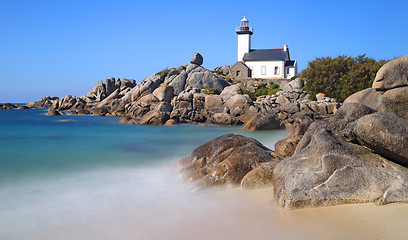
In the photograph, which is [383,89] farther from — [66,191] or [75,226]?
[66,191]

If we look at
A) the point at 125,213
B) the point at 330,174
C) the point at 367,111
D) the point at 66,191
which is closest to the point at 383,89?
the point at 367,111

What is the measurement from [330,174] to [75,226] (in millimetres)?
4530

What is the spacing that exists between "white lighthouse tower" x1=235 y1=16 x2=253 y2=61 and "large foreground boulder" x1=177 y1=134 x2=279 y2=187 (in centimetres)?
4988

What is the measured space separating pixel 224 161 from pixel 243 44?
5212 centimetres

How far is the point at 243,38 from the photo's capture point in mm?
57156

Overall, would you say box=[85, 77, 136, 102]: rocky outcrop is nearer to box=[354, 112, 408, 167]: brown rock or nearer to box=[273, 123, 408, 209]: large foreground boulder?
box=[273, 123, 408, 209]: large foreground boulder

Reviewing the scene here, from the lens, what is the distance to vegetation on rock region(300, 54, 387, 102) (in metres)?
35.1

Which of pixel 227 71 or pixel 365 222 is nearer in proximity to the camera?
pixel 365 222

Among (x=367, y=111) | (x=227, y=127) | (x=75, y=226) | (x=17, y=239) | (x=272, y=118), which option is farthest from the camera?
(x=227, y=127)

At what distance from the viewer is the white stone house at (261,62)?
179 feet

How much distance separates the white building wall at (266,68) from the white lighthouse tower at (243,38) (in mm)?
2652

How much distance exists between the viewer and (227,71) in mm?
62094

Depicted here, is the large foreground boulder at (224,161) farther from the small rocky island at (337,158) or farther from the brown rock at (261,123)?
the brown rock at (261,123)

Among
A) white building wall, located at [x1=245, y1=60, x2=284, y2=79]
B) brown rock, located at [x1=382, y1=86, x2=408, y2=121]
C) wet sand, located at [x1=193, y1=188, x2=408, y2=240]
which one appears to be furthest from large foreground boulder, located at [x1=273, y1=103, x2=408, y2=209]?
white building wall, located at [x1=245, y1=60, x2=284, y2=79]
